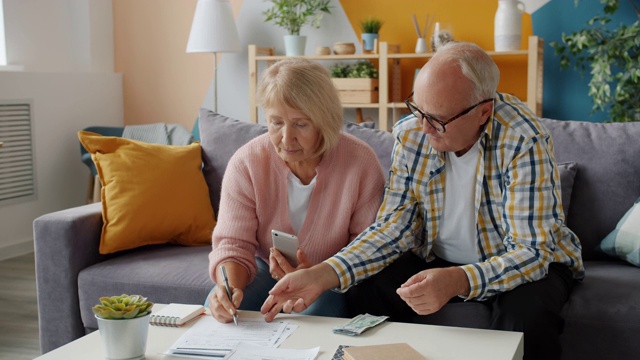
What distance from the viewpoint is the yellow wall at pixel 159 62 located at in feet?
17.8

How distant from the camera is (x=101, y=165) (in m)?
2.78

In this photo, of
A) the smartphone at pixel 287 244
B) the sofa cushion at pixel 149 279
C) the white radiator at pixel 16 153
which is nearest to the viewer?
the smartphone at pixel 287 244

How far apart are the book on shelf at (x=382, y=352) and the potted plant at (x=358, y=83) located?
3232mm

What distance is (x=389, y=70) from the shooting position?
15.9ft

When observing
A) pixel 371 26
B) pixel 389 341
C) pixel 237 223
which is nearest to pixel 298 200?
pixel 237 223

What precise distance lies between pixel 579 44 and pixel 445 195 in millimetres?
2379

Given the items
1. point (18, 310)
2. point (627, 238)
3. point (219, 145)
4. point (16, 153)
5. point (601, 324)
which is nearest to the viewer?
point (601, 324)

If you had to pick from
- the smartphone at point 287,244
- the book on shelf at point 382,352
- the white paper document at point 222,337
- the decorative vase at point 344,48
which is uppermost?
the decorative vase at point 344,48

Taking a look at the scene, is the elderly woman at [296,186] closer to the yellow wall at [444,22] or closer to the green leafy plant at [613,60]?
the green leafy plant at [613,60]

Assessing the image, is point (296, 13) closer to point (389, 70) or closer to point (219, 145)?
point (389, 70)

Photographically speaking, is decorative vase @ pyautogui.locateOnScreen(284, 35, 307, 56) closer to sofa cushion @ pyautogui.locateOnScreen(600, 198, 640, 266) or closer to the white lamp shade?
the white lamp shade

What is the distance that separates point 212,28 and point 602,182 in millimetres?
2937

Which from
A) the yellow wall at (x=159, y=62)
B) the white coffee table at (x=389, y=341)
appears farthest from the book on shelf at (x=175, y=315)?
the yellow wall at (x=159, y=62)

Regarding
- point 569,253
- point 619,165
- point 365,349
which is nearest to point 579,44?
point 619,165
